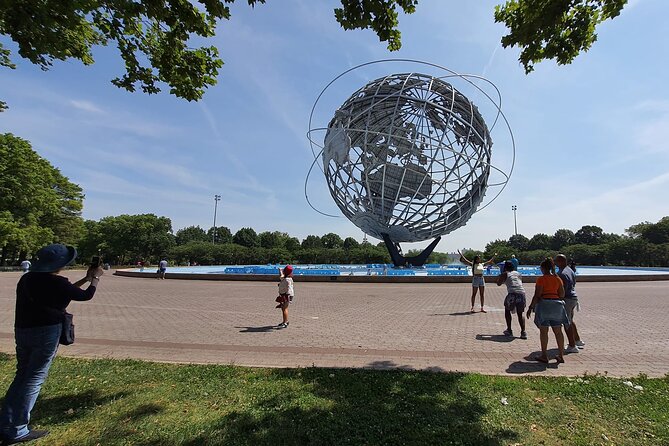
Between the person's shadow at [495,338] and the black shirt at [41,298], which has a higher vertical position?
the black shirt at [41,298]

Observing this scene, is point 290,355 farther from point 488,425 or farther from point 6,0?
point 6,0

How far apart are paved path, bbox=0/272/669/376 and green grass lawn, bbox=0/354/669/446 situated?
2.81ft

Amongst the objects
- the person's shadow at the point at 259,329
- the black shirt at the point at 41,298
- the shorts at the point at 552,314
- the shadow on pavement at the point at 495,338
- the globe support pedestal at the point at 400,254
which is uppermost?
the globe support pedestal at the point at 400,254

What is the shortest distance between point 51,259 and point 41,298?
0.39 meters

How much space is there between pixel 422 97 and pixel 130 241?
189 feet

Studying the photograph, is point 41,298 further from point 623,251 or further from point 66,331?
point 623,251

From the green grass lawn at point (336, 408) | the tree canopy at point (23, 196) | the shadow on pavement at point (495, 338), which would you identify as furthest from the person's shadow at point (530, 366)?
the tree canopy at point (23, 196)

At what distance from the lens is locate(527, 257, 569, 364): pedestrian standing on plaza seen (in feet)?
19.7

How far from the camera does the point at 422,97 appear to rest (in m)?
28.9

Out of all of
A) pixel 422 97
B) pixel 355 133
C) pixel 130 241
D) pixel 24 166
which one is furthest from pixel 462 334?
pixel 130 241

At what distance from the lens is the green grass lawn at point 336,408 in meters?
3.44

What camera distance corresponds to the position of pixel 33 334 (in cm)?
342

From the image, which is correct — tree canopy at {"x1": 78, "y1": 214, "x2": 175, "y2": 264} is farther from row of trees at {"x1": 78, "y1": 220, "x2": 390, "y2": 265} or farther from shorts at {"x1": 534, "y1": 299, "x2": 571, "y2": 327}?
shorts at {"x1": 534, "y1": 299, "x2": 571, "y2": 327}

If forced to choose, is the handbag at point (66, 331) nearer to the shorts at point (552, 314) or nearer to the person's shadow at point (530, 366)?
the person's shadow at point (530, 366)
